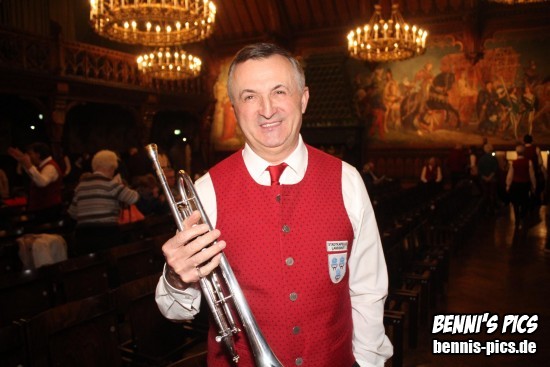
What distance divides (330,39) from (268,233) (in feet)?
51.1

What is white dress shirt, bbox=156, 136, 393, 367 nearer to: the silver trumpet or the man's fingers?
the silver trumpet

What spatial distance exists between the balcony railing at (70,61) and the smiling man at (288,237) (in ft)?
35.8

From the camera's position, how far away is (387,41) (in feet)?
33.4

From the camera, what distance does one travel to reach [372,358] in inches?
71.7

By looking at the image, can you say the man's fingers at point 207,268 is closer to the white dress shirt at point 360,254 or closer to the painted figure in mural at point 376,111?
the white dress shirt at point 360,254

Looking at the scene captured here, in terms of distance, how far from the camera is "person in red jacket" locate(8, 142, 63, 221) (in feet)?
17.3

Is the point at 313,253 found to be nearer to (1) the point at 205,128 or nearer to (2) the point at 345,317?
(2) the point at 345,317

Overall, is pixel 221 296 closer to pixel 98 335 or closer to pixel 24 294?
pixel 98 335

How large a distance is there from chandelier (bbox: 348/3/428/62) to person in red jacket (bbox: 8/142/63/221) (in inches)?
297

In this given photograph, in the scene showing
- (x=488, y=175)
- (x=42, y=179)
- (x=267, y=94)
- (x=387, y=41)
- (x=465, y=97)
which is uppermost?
(x=387, y=41)

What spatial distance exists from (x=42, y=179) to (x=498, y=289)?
19.8ft


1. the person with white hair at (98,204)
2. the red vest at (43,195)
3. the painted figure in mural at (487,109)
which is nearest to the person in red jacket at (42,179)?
the red vest at (43,195)

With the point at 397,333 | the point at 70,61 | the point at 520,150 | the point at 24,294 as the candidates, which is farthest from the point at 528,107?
the point at 24,294

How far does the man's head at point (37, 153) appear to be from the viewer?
5453mm
